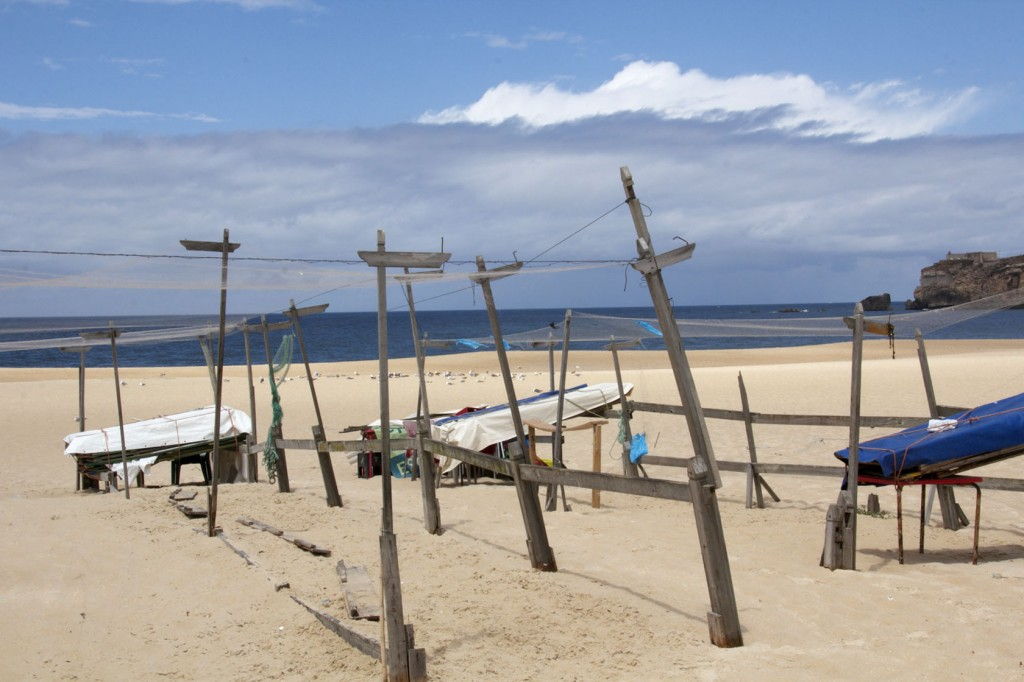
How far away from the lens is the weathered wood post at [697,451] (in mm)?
5371

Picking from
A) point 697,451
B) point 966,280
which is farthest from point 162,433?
point 966,280

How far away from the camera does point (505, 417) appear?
13297 millimetres

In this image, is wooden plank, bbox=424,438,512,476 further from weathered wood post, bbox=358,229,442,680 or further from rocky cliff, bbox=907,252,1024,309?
rocky cliff, bbox=907,252,1024,309

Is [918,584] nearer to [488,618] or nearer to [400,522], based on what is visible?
[488,618]

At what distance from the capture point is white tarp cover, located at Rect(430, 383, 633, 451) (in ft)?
43.1

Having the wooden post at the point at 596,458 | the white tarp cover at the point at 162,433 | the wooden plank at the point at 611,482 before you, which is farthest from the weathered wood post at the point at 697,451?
the white tarp cover at the point at 162,433

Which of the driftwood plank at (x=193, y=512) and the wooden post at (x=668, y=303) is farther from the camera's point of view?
the driftwood plank at (x=193, y=512)

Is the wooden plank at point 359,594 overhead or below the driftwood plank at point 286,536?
overhead

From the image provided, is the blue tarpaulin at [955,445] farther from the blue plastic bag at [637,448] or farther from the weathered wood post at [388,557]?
the weathered wood post at [388,557]

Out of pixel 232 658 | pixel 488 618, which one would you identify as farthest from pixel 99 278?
pixel 488 618

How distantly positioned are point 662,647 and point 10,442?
16808 millimetres

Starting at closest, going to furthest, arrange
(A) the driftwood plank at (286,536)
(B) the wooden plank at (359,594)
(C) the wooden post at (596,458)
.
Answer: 1. (B) the wooden plank at (359,594)
2. (A) the driftwood plank at (286,536)
3. (C) the wooden post at (596,458)

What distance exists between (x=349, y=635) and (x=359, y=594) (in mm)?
692

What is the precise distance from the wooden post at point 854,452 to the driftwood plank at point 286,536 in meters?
4.35
